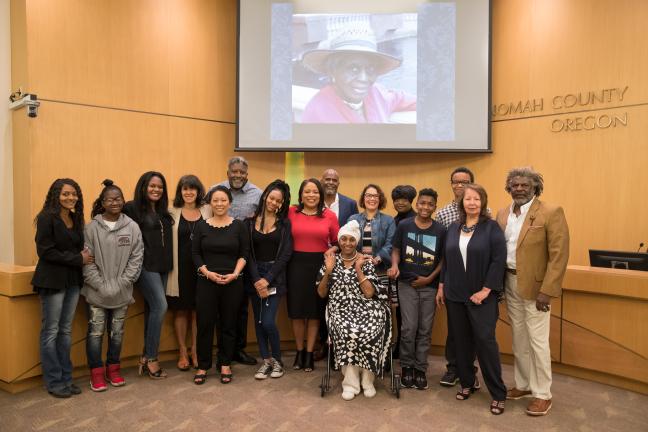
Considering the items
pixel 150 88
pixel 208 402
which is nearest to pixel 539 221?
pixel 208 402

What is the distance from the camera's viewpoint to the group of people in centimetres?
332

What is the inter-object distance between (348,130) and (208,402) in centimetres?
334

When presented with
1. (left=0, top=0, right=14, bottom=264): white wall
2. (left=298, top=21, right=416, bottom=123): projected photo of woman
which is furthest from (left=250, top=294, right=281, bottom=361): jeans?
(left=0, top=0, right=14, bottom=264): white wall

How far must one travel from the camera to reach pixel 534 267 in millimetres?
3268

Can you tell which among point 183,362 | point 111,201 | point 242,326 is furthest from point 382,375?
point 111,201

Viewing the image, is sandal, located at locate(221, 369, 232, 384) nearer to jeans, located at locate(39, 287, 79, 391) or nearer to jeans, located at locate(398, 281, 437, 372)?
jeans, located at locate(39, 287, 79, 391)

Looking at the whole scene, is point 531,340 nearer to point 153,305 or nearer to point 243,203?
point 243,203

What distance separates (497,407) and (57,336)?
10.3ft

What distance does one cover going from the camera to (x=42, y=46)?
4477 millimetres

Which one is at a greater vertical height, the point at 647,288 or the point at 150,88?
the point at 150,88

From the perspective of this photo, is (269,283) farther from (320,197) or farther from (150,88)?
(150,88)

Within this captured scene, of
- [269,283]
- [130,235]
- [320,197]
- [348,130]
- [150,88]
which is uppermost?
[150,88]

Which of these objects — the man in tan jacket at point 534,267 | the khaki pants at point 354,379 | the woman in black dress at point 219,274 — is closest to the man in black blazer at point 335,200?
the woman in black dress at point 219,274

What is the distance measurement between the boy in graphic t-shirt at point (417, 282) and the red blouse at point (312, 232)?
58 centimetres
